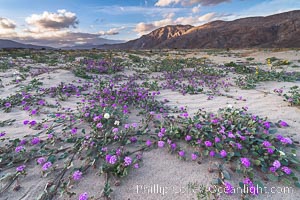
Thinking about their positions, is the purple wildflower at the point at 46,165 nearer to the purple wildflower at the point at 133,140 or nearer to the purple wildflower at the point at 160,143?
the purple wildflower at the point at 133,140

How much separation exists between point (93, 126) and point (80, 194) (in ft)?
4.39

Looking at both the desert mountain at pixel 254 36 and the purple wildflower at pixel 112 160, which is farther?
the desert mountain at pixel 254 36

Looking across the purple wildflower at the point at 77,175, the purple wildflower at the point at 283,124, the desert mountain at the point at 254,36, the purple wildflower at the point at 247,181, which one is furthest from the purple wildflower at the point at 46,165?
the desert mountain at the point at 254,36

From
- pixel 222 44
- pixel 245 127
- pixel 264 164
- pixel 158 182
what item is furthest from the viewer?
pixel 222 44

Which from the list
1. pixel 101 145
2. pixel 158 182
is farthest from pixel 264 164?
pixel 101 145

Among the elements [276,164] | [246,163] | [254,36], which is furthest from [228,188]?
[254,36]

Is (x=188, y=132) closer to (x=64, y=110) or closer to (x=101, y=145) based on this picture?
(x=101, y=145)

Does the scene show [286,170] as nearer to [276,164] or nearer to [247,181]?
[276,164]

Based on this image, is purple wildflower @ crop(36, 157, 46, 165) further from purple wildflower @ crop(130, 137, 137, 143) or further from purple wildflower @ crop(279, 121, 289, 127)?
purple wildflower @ crop(279, 121, 289, 127)

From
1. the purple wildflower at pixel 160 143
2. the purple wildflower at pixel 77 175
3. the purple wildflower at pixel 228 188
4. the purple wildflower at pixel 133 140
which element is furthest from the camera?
the purple wildflower at pixel 133 140

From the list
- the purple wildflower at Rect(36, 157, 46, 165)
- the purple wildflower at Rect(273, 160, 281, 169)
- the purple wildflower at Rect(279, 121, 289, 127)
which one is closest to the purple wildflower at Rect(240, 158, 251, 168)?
the purple wildflower at Rect(273, 160, 281, 169)

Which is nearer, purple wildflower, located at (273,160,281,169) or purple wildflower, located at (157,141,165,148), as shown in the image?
purple wildflower, located at (273,160,281,169)

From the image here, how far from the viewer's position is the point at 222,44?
9794cm

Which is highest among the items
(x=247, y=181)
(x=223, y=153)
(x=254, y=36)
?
(x=254, y=36)
